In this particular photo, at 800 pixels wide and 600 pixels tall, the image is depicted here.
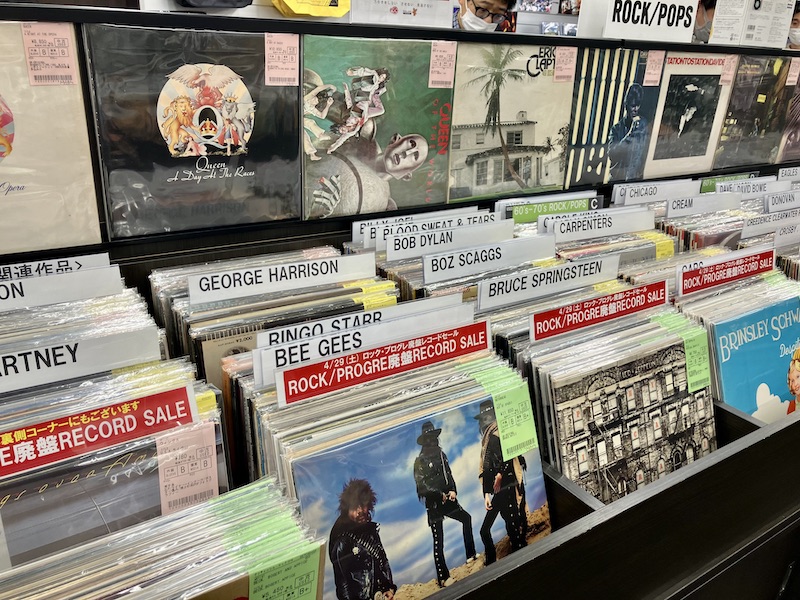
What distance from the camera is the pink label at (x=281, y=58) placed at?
4.79 ft

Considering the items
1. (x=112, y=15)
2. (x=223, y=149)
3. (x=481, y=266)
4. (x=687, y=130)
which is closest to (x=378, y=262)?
(x=481, y=266)

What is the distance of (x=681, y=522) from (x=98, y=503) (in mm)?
939

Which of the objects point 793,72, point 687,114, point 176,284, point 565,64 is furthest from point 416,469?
point 793,72

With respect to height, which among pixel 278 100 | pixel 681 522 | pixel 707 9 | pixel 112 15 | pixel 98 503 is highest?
pixel 707 9

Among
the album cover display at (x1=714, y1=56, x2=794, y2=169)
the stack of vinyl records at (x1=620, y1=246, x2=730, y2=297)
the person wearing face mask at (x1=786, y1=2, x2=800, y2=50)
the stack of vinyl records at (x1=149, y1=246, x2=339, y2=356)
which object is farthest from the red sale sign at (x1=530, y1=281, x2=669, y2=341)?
the person wearing face mask at (x1=786, y1=2, x2=800, y2=50)

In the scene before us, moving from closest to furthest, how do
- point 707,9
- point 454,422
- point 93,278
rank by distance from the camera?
1. point 454,422
2. point 93,278
3. point 707,9

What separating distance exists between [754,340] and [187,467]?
1.29 m

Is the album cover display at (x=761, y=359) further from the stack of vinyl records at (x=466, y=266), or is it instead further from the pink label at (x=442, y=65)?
the pink label at (x=442, y=65)

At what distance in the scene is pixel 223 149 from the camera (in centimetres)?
148

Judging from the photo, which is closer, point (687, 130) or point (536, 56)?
point (536, 56)

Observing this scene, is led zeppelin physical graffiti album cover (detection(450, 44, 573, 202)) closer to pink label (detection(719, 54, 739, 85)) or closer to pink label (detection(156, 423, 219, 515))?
pink label (detection(719, 54, 739, 85))

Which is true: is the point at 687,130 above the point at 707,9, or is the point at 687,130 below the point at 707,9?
below

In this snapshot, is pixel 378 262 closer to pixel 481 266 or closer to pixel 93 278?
pixel 481 266

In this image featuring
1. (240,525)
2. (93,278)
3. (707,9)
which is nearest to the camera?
(240,525)
